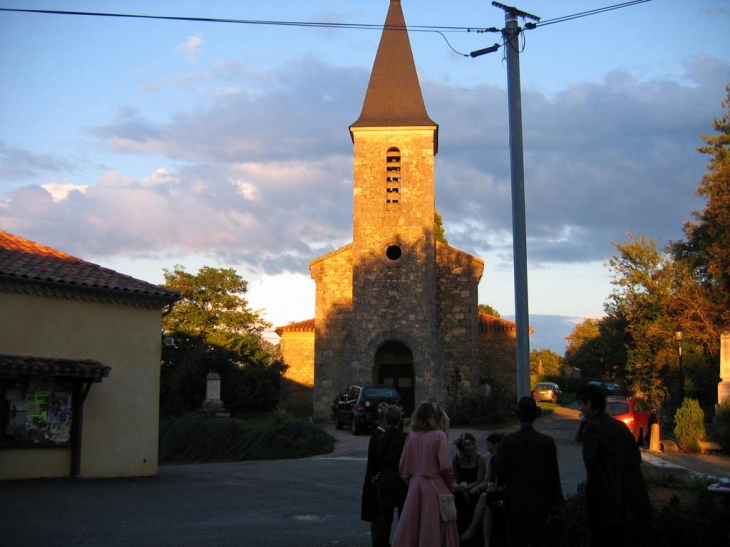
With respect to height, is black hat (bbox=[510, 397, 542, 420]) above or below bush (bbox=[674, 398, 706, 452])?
above

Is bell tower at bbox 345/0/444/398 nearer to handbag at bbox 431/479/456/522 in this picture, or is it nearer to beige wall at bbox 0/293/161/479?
beige wall at bbox 0/293/161/479

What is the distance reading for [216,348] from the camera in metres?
42.4

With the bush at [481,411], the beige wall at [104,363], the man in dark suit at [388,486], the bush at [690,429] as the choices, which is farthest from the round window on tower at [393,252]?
the man in dark suit at [388,486]

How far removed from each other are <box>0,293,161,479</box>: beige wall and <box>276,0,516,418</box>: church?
1535 cm

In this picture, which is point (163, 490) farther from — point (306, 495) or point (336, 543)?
point (336, 543)

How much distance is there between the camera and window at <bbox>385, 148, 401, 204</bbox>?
1357 inches

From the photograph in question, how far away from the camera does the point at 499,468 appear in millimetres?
6957

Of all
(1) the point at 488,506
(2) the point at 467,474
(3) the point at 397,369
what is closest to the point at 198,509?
(2) the point at 467,474

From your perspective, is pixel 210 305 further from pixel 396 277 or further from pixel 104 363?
pixel 104 363

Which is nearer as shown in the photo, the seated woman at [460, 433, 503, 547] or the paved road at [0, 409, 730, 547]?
the seated woman at [460, 433, 503, 547]

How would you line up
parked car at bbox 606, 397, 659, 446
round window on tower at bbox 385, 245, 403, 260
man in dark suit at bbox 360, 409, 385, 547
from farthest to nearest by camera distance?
round window on tower at bbox 385, 245, 403, 260 < parked car at bbox 606, 397, 659, 446 < man in dark suit at bbox 360, 409, 385, 547

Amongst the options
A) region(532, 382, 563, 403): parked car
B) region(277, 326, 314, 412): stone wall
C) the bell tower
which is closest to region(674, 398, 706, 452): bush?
the bell tower

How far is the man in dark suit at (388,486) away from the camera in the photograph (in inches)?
327

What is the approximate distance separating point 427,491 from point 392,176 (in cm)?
2783
